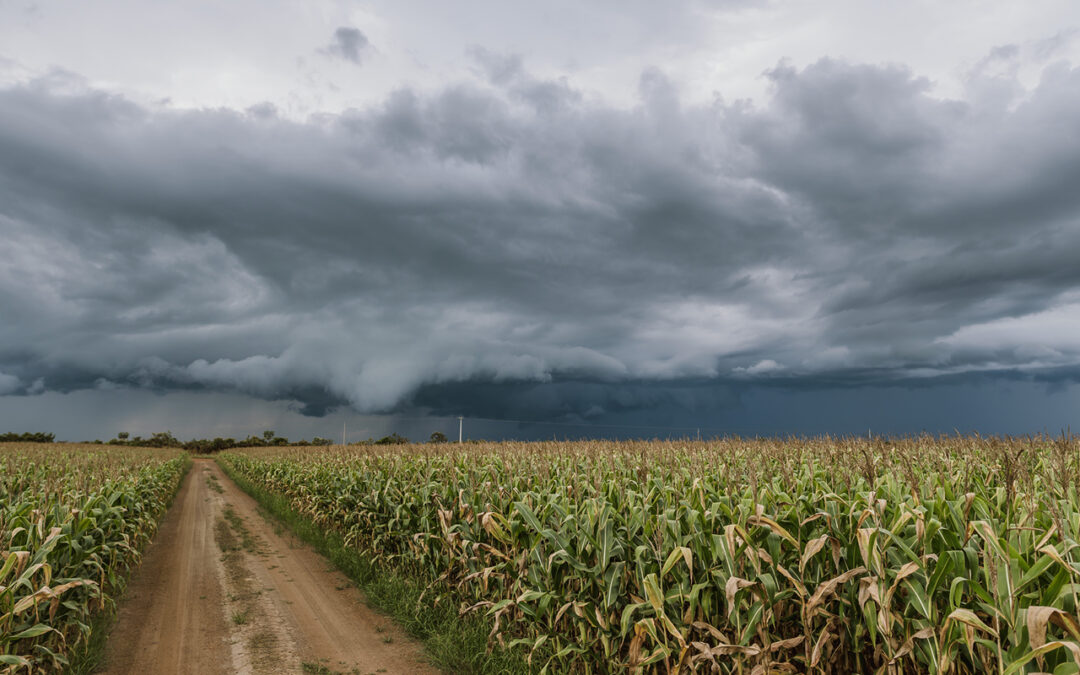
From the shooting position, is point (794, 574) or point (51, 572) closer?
point (794, 574)

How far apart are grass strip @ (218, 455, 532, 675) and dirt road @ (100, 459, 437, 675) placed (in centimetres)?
26

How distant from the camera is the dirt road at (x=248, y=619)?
856 centimetres

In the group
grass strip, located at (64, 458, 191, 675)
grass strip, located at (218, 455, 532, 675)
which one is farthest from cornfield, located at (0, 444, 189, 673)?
grass strip, located at (218, 455, 532, 675)

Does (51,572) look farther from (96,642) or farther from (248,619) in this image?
(248,619)

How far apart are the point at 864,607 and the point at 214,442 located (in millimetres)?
125324

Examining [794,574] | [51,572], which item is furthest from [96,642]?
[794,574]

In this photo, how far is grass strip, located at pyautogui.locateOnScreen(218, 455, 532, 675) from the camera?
25.9 ft

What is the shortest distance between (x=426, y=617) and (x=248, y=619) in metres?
3.67

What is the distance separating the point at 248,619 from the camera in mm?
10516

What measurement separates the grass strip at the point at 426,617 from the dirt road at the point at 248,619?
0.84 ft

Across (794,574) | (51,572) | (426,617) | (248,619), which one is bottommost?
(248,619)

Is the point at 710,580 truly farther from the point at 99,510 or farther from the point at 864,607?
the point at 99,510

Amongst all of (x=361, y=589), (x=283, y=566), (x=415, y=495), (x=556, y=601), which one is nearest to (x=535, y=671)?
(x=556, y=601)

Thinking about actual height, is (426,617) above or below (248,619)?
above
